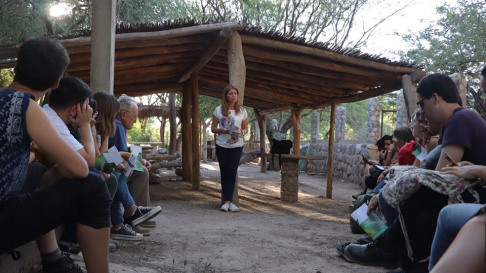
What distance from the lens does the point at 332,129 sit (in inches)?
414

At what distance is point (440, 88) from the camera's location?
284 cm

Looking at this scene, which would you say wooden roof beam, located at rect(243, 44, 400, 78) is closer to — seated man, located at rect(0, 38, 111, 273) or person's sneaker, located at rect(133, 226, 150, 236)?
person's sneaker, located at rect(133, 226, 150, 236)

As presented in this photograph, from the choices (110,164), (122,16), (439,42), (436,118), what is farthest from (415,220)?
(439,42)

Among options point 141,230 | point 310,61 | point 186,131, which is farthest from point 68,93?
point 186,131

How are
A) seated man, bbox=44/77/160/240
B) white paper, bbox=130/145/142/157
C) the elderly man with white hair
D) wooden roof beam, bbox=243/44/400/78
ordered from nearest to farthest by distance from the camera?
seated man, bbox=44/77/160/240, white paper, bbox=130/145/142/157, the elderly man with white hair, wooden roof beam, bbox=243/44/400/78

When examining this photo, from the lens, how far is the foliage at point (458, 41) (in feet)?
44.1

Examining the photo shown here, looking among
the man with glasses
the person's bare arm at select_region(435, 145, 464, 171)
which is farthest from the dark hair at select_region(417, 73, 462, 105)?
the person's bare arm at select_region(435, 145, 464, 171)

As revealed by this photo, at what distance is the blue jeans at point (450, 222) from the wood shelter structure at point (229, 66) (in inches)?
184

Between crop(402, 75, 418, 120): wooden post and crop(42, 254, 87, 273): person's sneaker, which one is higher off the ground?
crop(402, 75, 418, 120): wooden post

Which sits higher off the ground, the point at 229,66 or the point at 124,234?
the point at 229,66

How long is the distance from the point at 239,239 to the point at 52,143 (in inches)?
108

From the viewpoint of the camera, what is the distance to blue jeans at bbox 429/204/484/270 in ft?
5.39

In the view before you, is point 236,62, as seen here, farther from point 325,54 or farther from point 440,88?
point 440,88

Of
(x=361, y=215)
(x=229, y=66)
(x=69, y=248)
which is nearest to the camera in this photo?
(x=69, y=248)
